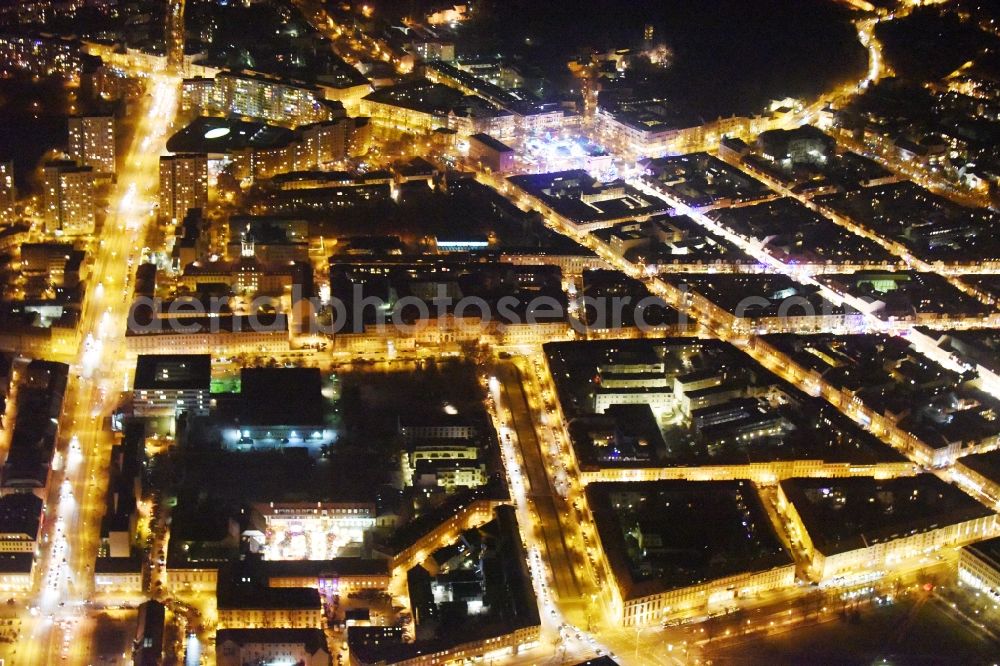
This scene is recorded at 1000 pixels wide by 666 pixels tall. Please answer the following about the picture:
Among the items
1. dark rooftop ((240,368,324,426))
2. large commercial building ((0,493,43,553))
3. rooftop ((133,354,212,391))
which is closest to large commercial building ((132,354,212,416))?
rooftop ((133,354,212,391))

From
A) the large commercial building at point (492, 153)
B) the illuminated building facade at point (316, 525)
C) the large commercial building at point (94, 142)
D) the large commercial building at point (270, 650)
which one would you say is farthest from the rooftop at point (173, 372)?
the large commercial building at point (492, 153)

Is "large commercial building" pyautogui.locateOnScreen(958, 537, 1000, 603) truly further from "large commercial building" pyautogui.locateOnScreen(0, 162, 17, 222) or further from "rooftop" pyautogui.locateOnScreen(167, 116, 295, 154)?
"large commercial building" pyautogui.locateOnScreen(0, 162, 17, 222)

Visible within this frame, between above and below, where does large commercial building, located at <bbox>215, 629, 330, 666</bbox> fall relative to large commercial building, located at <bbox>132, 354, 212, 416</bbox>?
below

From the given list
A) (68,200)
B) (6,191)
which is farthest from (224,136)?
(6,191)

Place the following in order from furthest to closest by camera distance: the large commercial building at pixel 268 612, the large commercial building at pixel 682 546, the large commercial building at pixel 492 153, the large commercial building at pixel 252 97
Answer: the large commercial building at pixel 252 97 → the large commercial building at pixel 492 153 → the large commercial building at pixel 682 546 → the large commercial building at pixel 268 612

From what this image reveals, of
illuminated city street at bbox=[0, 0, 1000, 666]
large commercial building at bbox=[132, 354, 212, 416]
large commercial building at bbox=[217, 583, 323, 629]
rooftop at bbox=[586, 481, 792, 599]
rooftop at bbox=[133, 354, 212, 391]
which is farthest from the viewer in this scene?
rooftop at bbox=[133, 354, 212, 391]

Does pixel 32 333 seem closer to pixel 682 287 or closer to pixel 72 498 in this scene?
pixel 72 498

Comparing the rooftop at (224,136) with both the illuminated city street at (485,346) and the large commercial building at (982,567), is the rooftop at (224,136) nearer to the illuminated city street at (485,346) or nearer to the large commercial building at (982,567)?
the illuminated city street at (485,346)
